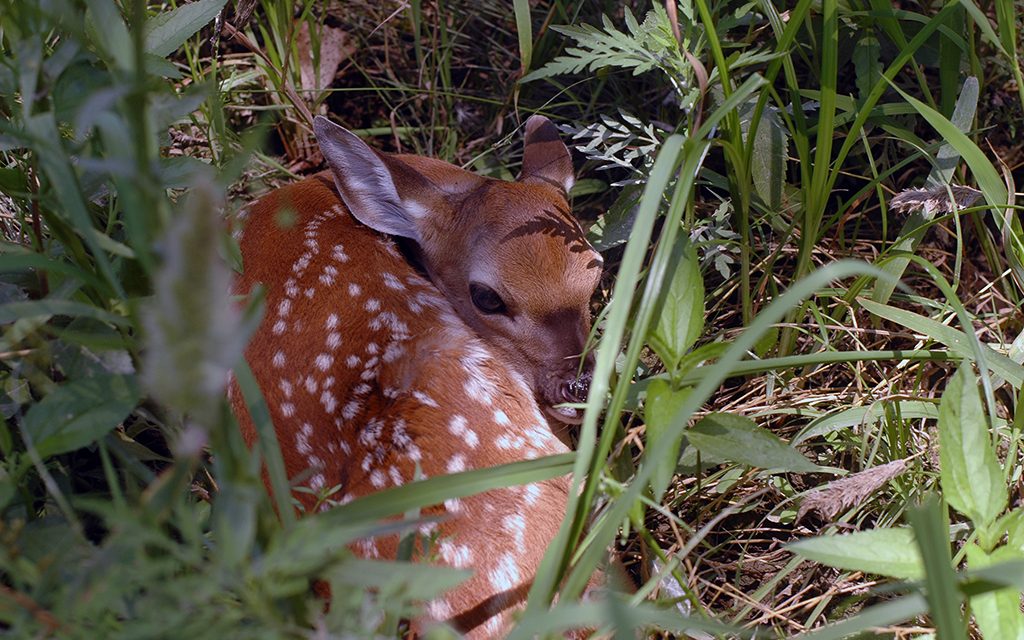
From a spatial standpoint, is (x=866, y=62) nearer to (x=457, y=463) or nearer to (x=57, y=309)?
(x=457, y=463)

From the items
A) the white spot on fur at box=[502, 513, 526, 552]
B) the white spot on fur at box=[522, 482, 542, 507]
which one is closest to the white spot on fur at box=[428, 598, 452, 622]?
the white spot on fur at box=[502, 513, 526, 552]

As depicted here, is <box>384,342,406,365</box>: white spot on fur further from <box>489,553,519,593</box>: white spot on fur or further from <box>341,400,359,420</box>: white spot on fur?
<box>489,553,519,593</box>: white spot on fur

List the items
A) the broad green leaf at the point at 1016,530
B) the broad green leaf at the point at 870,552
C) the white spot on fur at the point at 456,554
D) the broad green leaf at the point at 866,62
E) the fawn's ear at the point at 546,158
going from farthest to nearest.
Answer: the fawn's ear at the point at 546,158 < the broad green leaf at the point at 866,62 < the white spot on fur at the point at 456,554 < the broad green leaf at the point at 1016,530 < the broad green leaf at the point at 870,552

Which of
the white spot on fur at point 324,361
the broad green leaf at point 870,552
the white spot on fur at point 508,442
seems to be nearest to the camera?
the broad green leaf at point 870,552

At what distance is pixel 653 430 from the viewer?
6.22ft

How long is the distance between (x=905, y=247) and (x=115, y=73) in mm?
2294

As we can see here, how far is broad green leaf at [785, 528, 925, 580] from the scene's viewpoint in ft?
5.88

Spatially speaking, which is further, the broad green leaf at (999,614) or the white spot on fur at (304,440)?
the white spot on fur at (304,440)

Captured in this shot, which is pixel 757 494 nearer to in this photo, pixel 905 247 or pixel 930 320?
pixel 930 320

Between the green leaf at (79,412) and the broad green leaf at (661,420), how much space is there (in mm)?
987

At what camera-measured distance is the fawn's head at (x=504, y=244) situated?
9.61 ft

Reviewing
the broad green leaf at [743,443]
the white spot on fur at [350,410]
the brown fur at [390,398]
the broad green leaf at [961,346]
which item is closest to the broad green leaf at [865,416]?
the broad green leaf at [961,346]

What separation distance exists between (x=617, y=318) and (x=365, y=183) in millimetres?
1621

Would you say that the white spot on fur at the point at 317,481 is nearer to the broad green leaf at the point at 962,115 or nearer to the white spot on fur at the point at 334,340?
the white spot on fur at the point at 334,340
